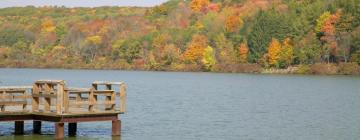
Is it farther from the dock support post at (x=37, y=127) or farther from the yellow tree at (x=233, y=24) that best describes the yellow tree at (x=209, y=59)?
the dock support post at (x=37, y=127)

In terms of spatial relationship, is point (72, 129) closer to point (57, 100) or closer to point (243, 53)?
point (57, 100)

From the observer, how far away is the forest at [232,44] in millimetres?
139750

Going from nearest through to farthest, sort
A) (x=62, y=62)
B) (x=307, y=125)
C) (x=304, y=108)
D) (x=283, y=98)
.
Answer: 1. (x=307, y=125)
2. (x=304, y=108)
3. (x=283, y=98)
4. (x=62, y=62)

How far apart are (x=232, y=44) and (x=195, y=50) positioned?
824 centimetres

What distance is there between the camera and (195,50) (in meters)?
164

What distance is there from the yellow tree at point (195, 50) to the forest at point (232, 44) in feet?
0.68

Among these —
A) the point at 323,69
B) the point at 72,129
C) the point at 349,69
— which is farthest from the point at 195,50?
the point at 72,129

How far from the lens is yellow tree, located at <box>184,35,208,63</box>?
163 metres

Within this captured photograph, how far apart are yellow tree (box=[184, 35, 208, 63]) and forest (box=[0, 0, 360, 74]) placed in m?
0.21

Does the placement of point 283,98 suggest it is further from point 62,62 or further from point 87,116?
point 62,62

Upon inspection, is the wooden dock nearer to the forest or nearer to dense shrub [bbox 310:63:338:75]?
the forest

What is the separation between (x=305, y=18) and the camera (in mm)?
149375

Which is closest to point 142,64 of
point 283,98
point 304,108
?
point 283,98

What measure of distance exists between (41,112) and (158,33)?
152 meters
